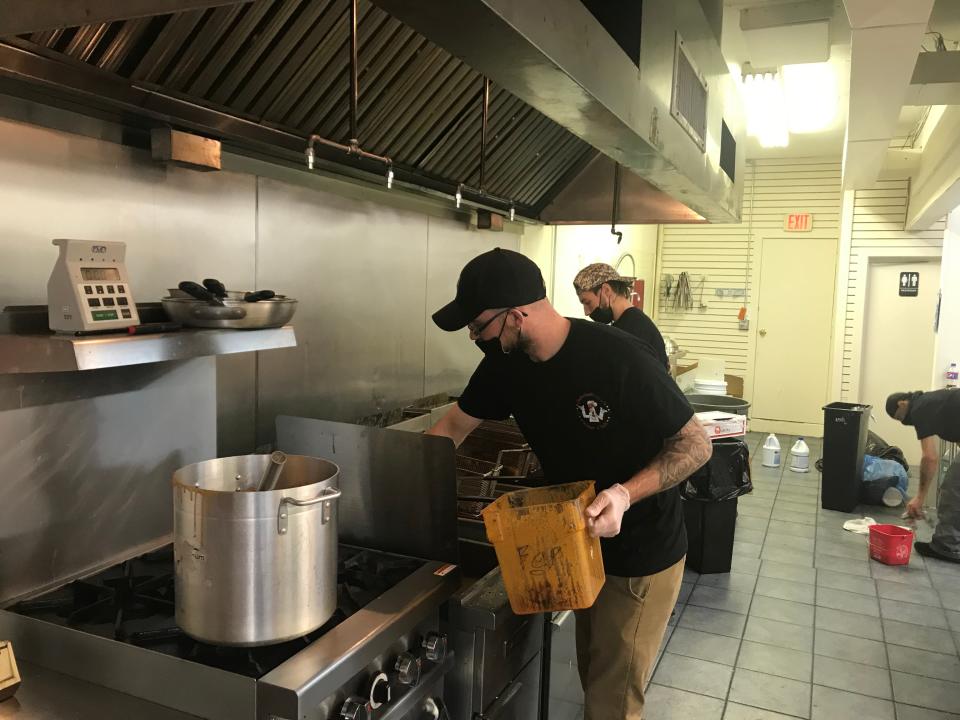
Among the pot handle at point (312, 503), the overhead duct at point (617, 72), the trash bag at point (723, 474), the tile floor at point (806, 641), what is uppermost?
the overhead duct at point (617, 72)

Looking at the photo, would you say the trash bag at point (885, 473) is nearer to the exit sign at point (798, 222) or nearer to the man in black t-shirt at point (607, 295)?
the man in black t-shirt at point (607, 295)

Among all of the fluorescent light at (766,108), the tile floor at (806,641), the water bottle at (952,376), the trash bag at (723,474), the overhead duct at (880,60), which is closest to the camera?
the overhead duct at (880,60)

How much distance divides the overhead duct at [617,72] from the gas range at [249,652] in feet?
3.76

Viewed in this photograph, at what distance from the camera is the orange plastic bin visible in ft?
5.48

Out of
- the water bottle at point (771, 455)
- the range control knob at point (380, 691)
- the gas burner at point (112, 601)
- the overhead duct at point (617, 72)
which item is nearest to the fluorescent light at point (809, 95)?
the overhead duct at point (617, 72)

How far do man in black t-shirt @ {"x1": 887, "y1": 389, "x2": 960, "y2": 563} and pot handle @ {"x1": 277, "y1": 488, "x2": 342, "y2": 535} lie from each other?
4.49 metres

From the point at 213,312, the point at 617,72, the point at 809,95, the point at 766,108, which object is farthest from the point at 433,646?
the point at 766,108

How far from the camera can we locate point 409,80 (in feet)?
8.43

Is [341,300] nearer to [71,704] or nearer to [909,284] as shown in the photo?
[71,704]

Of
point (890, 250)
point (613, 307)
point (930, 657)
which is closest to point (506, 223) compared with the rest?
point (613, 307)

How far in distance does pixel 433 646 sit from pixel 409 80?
1.85m

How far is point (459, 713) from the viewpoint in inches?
72.2

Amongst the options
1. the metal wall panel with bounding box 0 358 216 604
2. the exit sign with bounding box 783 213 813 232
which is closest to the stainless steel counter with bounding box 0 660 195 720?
the metal wall panel with bounding box 0 358 216 604

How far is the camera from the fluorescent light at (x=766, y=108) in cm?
488
